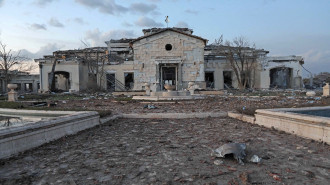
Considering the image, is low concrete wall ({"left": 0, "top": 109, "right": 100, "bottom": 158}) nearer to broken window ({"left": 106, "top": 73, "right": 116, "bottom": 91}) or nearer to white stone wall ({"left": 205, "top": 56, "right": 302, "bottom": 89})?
broken window ({"left": 106, "top": 73, "right": 116, "bottom": 91})

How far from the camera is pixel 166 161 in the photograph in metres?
3.65

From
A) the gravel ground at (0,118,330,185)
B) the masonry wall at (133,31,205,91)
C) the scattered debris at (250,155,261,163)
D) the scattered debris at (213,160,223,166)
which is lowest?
the gravel ground at (0,118,330,185)

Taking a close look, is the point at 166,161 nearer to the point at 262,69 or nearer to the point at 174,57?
the point at 174,57

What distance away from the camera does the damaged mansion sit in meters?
25.6

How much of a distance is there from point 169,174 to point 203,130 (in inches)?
127

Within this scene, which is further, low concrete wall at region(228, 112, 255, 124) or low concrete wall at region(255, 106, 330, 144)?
low concrete wall at region(228, 112, 255, 124)

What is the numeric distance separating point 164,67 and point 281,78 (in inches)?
640

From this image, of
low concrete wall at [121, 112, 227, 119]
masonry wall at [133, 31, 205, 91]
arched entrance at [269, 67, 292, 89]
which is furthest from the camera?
arched entrance at [269, 67, 292, 89]

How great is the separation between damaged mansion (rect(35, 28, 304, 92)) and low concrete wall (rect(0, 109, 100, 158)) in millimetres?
17583

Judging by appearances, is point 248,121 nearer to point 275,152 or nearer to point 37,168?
point 275,152

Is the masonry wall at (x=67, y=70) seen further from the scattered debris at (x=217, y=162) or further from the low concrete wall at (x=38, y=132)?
the scattered debris at (x=217, y=162)

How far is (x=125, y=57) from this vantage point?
31531mm

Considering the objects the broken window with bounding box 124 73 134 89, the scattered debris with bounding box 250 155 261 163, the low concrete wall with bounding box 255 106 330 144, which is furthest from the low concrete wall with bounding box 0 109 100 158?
the broken window with bounding box 124 73 134 89

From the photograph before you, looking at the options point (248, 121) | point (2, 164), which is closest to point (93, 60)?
point (248, 121)
